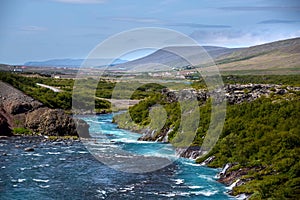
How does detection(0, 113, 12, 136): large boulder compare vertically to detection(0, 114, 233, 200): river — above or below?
above

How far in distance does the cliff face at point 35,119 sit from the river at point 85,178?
685cm

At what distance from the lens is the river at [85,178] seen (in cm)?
2862

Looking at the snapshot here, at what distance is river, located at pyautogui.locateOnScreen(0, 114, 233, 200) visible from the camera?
28622 millimetres

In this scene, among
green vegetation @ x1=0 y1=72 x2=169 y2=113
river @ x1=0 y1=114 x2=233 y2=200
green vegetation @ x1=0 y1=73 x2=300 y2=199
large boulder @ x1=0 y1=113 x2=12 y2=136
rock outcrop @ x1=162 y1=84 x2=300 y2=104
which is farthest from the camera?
green vegetation @ x1=0 y1=72 x2=169 y2=113

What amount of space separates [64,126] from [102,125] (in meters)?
12.4

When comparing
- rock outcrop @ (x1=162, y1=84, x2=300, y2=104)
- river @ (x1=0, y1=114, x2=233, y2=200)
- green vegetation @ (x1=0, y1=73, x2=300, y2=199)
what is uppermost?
rock outcrop @ (x1=162, y1=84, x2=300, y2=104)

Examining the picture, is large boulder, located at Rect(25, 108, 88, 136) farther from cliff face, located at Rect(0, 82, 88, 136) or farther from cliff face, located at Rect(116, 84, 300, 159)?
cliff face, located at Rect(116, 84, 300, 159)

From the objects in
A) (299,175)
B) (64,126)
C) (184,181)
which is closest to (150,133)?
(64,126)

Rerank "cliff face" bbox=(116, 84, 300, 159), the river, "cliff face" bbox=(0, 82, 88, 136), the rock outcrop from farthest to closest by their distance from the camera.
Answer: the rock outcrop, "cliff face" bbox=(0, 82, 88, 136), "cliff face" bbox=(116, 84, 300, 159), the river

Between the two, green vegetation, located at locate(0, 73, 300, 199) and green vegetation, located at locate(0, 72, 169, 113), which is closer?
green vegetation, located at locate(0, 73, 300, 199)

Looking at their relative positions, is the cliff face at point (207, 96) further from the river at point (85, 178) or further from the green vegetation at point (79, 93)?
the green vegetation at point (79, 93)

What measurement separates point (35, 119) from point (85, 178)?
2399 cm

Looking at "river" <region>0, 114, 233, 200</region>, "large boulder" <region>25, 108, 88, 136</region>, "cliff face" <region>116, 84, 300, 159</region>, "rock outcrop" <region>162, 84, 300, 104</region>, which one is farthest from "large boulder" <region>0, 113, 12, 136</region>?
"rock outcrop" <region>162, 84, 300, 104</region>

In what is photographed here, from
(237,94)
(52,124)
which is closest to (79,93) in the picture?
(52,124)
